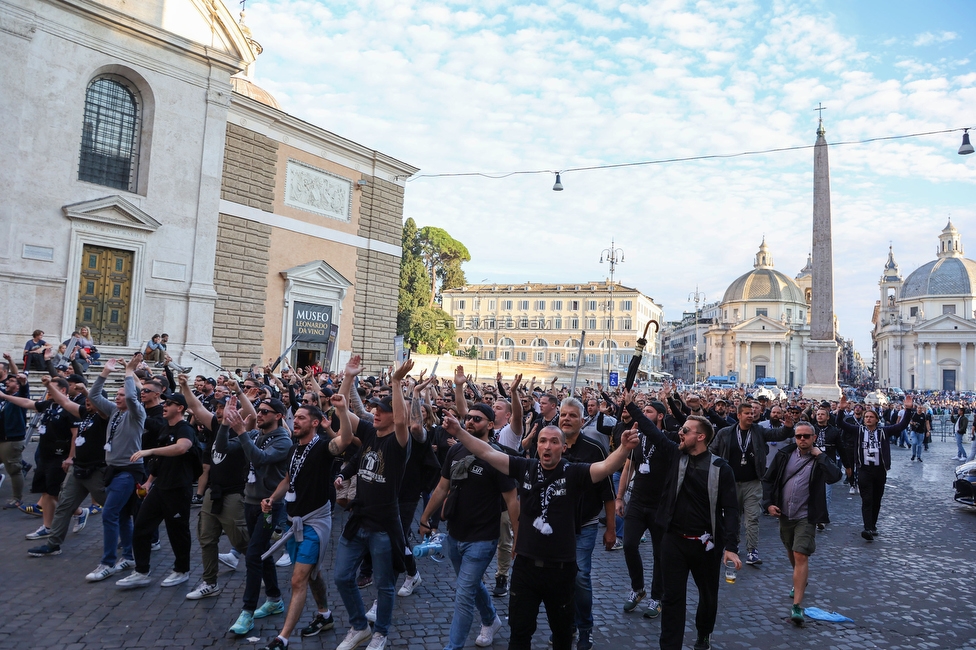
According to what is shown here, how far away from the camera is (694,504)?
15.5ft

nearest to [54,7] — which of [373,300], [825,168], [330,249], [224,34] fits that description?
[224,34]

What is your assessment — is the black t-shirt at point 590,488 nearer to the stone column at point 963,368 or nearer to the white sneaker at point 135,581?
the white sneaker at point 135,581

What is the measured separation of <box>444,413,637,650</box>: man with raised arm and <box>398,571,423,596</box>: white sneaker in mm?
2190

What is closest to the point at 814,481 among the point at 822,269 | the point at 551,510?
the point at 551,510

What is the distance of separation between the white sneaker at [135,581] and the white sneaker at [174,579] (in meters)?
0.14

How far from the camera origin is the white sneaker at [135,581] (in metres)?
5.58

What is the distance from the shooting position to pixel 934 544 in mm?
8797

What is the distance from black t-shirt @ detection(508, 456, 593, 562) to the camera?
3949 millimetres

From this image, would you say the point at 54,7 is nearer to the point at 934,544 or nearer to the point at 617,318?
the point at 934,544

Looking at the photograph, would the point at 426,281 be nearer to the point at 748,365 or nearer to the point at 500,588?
the point at 500,588

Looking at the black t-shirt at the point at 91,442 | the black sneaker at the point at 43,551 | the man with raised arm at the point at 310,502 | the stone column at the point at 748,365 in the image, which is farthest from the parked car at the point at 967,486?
the stone column at the point at 748,365

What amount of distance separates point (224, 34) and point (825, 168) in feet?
76.7

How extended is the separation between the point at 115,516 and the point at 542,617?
402 centimetres

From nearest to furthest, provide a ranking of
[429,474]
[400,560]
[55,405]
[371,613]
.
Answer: [400,560] < [371,613] < [429,474] < [55,405]
